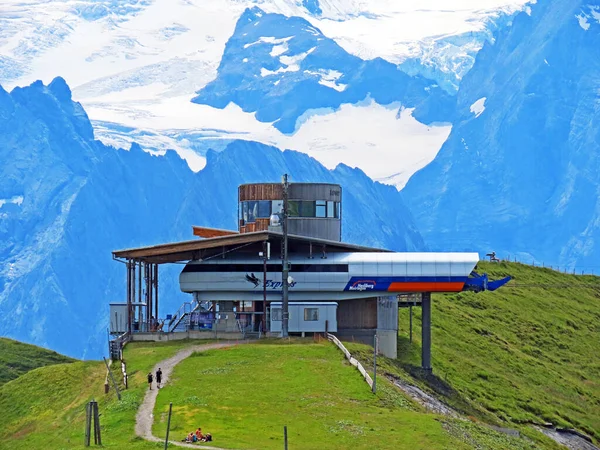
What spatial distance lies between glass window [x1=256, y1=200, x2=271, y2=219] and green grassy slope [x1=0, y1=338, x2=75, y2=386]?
77.6 ft

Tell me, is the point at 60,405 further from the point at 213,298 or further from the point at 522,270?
the point at 522,270

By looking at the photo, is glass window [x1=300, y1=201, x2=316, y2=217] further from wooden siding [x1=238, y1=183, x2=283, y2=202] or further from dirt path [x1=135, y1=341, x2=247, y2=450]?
dirt path [x1=135, y1=341, x2=247, y2=450]

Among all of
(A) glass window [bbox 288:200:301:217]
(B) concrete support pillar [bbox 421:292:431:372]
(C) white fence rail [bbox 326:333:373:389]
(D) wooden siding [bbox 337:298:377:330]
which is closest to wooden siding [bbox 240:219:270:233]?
(A) glass window [bbox 288:200:301:217]

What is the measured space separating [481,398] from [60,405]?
3186cm

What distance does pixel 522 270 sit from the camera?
16862cm

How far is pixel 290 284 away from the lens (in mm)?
107000

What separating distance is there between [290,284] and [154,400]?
84.5 ft

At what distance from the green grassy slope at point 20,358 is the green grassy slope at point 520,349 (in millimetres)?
30039

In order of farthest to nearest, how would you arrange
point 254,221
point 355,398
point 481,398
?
point 254,221, point 481,398, point 355,398

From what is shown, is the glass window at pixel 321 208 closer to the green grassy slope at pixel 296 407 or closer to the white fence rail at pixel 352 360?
the white fence rail at pixel 352 360

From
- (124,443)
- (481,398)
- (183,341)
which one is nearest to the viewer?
(124,443)

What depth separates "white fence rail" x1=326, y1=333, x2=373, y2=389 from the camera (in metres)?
88.9

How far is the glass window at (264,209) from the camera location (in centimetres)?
12144

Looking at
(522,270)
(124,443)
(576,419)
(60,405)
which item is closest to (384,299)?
(576,419)
